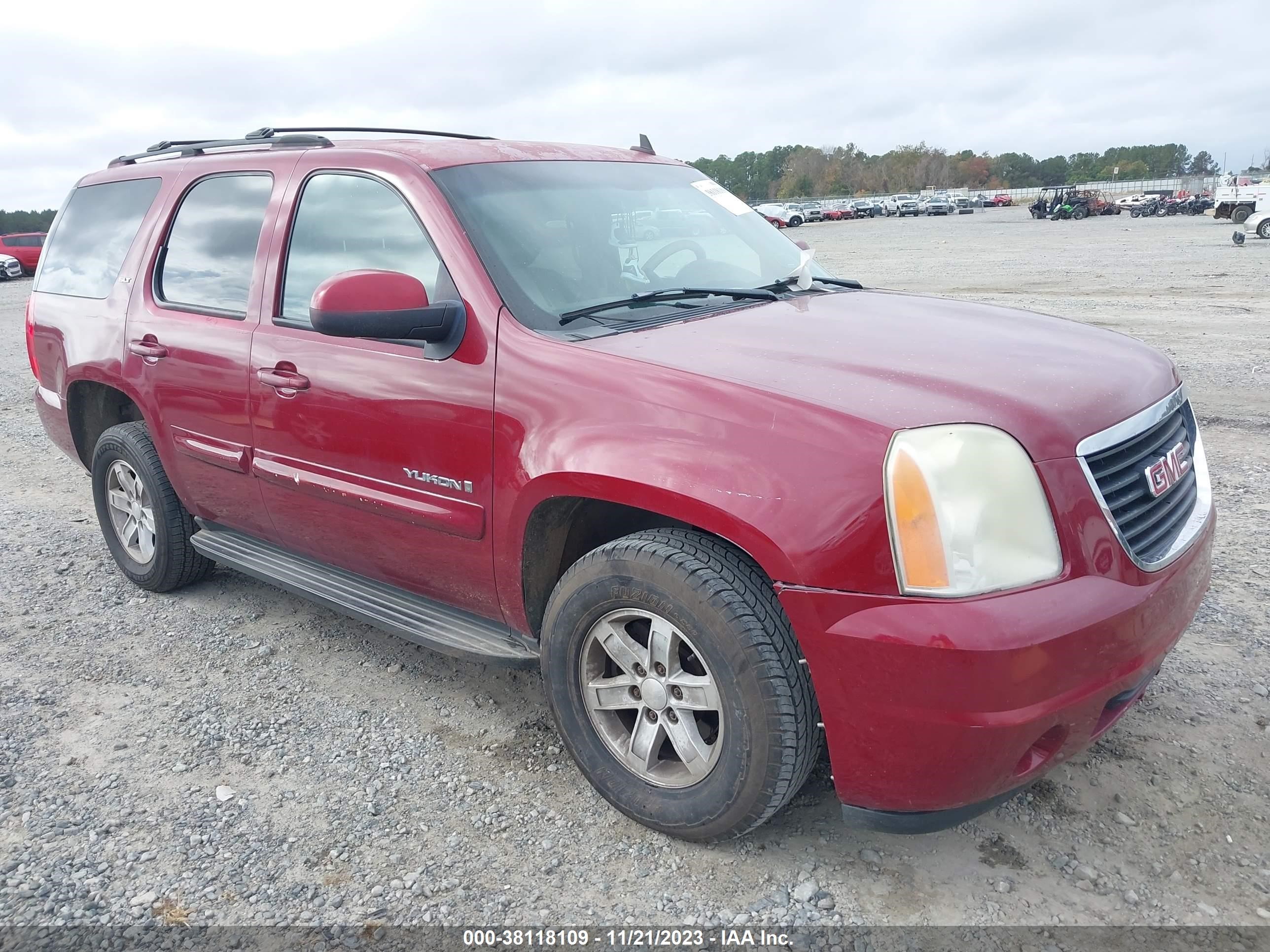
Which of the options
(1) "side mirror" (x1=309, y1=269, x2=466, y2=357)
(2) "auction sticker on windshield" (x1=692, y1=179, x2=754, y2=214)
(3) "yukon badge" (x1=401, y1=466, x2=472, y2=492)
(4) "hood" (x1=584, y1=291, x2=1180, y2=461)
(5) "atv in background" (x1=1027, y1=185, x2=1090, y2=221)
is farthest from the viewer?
(5) "atv in background" (x1=1027, y1=185, x2=1090, y2=221)

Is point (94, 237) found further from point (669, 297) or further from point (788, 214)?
point (788, 214)

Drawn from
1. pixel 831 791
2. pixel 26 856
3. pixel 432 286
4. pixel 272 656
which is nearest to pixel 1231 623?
pixel 831 791

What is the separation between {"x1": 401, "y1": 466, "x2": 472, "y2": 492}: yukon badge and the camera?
9.57 ft

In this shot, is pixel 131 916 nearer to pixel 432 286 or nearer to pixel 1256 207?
pixel 432 286

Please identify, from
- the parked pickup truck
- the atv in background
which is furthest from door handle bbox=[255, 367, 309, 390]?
the parked pickup truck

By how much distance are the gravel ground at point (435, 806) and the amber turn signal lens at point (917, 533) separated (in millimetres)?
881

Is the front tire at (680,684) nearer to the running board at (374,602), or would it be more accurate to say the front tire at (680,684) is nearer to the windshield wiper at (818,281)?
the running board at (374,602)

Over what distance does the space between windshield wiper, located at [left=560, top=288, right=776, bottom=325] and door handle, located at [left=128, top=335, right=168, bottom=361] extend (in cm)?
199

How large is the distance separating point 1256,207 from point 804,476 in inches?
1347

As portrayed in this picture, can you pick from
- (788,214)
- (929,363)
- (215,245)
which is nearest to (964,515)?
(929,363)

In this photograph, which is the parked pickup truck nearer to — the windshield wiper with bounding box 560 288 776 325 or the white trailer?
the white trailer

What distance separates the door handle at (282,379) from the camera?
3.34m

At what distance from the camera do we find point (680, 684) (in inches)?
101

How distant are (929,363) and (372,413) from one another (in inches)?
66.9
